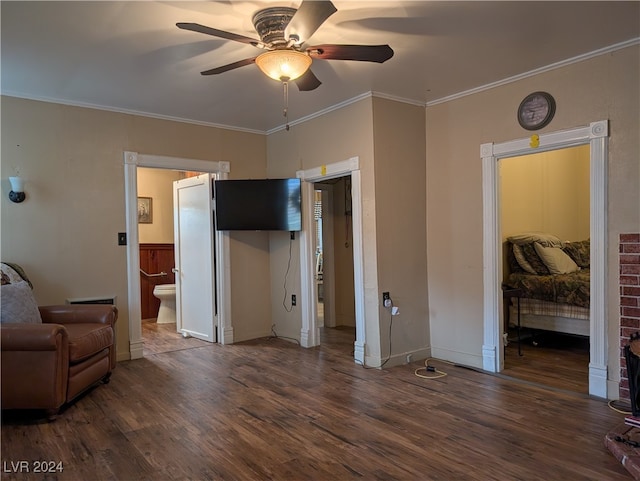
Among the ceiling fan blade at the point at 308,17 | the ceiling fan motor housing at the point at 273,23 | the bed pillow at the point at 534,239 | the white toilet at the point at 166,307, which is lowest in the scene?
the white toilet at the point at 166,307

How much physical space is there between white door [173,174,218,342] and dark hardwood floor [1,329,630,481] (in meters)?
1.23

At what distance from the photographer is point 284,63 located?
257cm

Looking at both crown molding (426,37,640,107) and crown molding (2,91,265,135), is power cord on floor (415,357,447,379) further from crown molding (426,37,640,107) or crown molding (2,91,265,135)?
crown molding (2,91,265,135)

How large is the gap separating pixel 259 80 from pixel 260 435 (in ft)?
8.79

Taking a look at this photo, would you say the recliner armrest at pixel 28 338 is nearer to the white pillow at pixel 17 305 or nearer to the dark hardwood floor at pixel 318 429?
the white pillow at pixel 17 305

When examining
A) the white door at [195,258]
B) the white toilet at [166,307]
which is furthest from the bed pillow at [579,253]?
the white toilet at [166,307]

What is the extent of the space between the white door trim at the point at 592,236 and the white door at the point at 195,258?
2944mm

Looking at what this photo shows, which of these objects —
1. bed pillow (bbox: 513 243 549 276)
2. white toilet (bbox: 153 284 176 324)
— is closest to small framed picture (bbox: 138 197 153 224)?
white toilet (bbox: 153 284 176 324)

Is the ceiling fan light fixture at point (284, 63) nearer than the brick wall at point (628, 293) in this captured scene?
Yes

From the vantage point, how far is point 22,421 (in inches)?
116

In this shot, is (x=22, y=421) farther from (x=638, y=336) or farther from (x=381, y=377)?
(x=638, y=336)

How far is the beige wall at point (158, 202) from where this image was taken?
23.1 feet

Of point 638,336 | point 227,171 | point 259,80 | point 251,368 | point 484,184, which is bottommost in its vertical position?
point 251,368

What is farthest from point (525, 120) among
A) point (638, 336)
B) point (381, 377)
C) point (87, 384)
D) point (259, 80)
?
point (87, 384)
